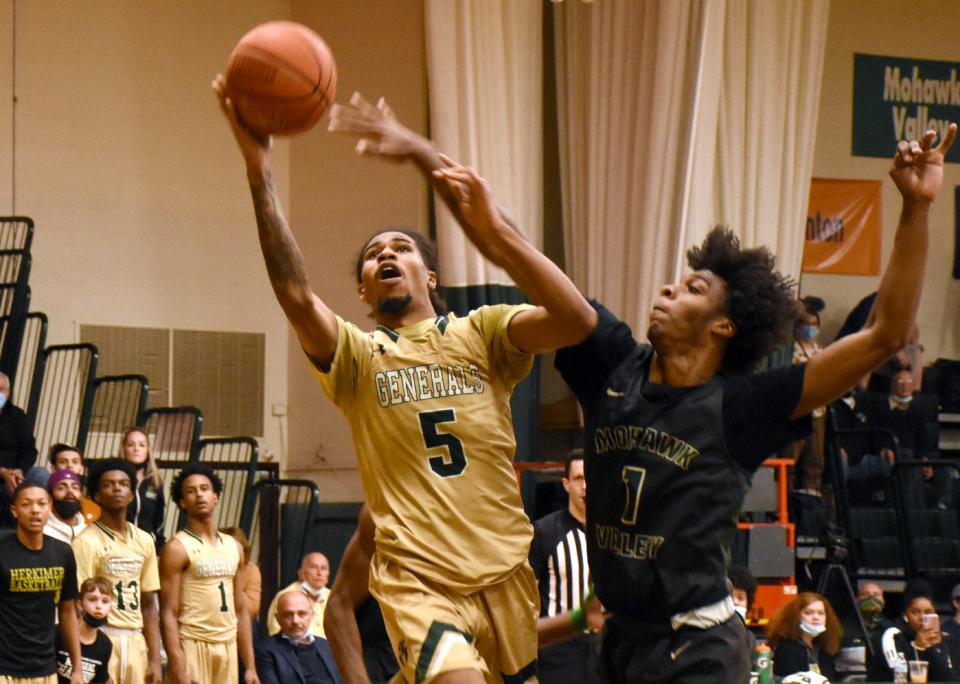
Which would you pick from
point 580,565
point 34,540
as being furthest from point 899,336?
point 34,540

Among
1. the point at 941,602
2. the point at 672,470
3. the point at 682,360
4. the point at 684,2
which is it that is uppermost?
the point at 684,2

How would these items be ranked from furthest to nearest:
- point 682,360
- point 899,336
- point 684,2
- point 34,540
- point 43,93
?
1. point 43,93
2. point 684,2
3. point 34,540
4. point 682,360
5. point 899,336

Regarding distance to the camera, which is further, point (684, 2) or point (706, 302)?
point (684, 2)

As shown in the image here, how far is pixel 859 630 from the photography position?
12.4 metres

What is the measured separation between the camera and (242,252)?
15.0 meters

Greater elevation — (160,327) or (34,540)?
(160,327)

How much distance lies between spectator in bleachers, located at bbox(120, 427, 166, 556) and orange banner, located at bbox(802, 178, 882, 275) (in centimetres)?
813

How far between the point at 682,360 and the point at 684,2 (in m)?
9.06

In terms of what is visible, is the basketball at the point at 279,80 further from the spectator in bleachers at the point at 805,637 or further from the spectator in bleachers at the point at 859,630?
the spectator in bleachers at the point at 859,630

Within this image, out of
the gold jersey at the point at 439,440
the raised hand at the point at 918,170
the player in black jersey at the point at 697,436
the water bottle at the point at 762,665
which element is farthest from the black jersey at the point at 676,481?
the water bottle at the point at 762,665

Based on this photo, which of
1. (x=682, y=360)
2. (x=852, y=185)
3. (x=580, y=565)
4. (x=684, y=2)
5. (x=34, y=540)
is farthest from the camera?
(x=852, y=185)

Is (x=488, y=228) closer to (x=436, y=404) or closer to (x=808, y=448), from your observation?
(x=436, y=404)

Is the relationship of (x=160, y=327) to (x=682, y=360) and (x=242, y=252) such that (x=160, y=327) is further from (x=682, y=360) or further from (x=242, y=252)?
(x=682, y=360)

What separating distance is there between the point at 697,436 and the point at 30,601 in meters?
5.81
